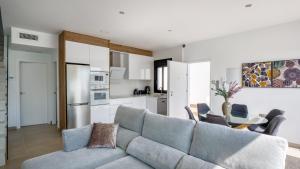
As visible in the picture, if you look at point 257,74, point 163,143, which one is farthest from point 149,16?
point 257,74

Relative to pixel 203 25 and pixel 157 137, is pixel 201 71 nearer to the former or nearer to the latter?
pixel 203 25

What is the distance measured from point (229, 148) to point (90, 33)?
4.10m

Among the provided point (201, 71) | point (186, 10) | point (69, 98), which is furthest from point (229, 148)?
point (201, 71)

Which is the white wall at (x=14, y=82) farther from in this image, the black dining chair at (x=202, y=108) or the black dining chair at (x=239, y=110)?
the black dining chair at (x=239, y=110)

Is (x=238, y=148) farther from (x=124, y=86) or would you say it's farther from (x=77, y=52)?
(x=124, y=86)

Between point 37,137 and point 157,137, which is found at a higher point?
point 157,137

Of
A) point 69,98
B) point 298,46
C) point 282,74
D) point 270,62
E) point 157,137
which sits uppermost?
point 298,46

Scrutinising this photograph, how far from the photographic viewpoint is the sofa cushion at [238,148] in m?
1.35

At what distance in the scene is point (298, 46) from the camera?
3414 millimetres

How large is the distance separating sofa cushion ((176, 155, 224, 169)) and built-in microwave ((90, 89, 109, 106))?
3361 millimetres

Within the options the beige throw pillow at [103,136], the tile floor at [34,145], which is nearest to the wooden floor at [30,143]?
the tile floor at [34,145]

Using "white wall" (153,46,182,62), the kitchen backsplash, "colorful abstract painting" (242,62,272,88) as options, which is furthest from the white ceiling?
the kitchen backsplash

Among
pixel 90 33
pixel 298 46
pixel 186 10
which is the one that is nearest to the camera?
pixel 186 10

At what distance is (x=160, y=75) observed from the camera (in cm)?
629
